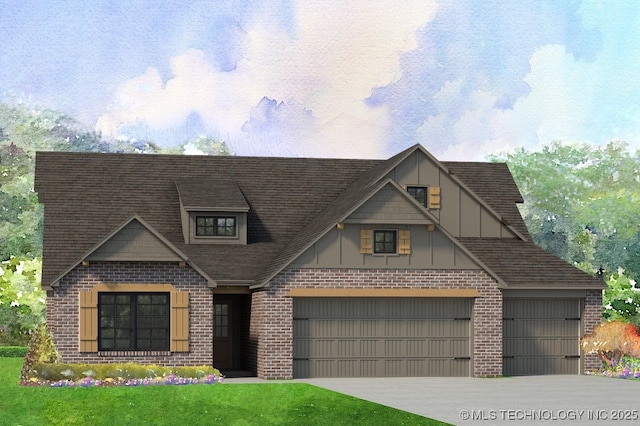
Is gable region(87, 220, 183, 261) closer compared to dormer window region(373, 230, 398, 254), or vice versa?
gable region(87, 220, 183, 261)

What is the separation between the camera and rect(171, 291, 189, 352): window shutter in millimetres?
34219

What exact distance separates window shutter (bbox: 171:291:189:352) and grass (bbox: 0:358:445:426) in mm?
4260

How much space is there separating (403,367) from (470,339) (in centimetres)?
209

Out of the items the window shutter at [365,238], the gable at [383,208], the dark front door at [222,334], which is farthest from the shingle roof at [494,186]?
the dark front door at [222,334]

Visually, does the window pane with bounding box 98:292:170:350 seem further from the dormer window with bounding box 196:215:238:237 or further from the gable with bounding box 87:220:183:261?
the dormer window with bounding box 196:215:238:237

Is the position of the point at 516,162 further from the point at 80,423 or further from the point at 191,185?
the point at 80,423

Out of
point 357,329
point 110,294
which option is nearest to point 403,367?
point 357,329

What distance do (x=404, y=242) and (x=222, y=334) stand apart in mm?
6589

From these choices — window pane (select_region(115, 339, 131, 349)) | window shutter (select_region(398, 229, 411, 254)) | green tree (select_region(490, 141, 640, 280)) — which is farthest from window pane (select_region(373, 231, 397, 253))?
green tree (select_region(490, 141, 640, 280))

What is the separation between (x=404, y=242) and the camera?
116ft

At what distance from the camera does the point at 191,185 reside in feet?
130

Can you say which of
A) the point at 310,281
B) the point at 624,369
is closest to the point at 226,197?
the point at 310,281

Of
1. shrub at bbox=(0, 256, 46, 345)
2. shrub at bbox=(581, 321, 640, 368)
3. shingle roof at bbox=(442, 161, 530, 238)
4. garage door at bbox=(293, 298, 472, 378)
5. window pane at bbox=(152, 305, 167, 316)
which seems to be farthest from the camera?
shrub at bbox=(0, 256, 46, 345)

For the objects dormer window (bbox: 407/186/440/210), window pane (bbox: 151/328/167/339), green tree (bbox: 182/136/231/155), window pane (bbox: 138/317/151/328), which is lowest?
window pane (bbox: 151/328/167/339)
